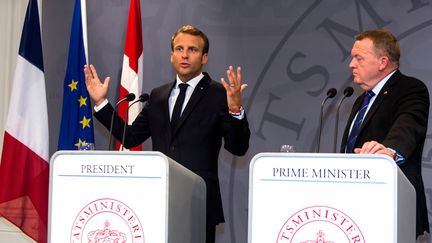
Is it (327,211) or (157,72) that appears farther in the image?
(157,72)

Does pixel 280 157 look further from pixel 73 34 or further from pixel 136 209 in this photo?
pixel 73 34

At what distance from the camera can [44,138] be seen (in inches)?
214

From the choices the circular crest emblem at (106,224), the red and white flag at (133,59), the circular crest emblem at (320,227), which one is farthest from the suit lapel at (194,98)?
the red and white flag at (133,59)

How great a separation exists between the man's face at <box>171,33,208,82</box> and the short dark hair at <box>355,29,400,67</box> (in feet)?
3.14

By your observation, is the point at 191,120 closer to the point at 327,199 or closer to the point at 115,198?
the point at 115,198

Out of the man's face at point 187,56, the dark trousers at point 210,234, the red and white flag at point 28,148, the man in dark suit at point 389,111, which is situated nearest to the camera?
the man in dark suit at point 389,111

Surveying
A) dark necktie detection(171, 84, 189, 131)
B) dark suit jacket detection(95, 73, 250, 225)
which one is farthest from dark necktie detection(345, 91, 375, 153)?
dark necktie detection(171, 84, 189, 131)

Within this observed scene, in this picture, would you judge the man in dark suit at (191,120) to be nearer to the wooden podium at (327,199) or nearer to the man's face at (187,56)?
the man's face at (187,56)

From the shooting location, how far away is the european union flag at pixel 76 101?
5.54 meters

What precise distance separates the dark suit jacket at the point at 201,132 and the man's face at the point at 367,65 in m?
0.65

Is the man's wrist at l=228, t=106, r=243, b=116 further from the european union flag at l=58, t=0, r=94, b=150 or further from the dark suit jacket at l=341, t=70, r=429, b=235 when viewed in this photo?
the european union flag at l=58, t=0, r=94, b=150

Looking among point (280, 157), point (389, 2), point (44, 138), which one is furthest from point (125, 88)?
point (280, 157)

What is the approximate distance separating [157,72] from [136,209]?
3209mm

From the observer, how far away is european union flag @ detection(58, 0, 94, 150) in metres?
5.54
